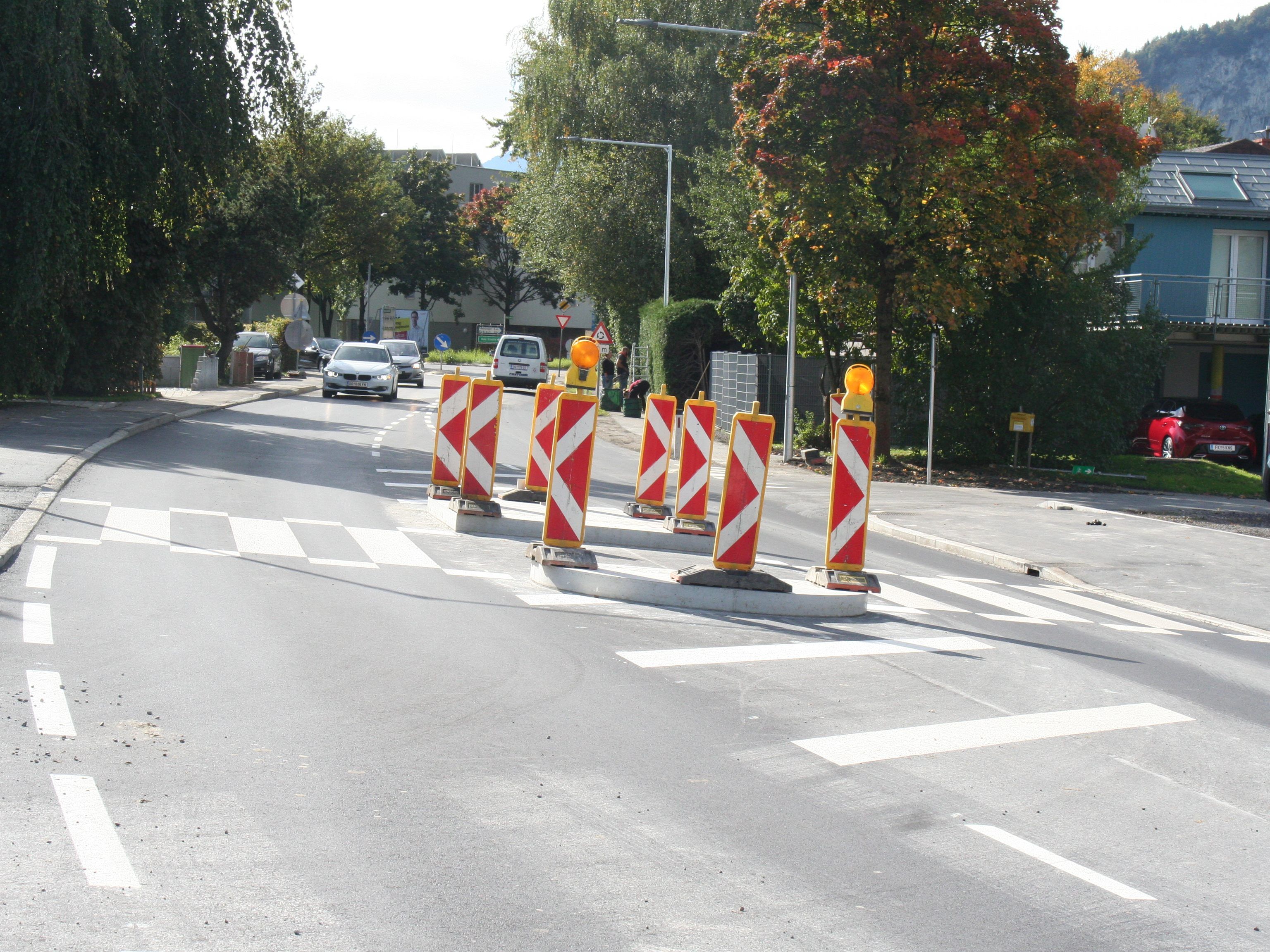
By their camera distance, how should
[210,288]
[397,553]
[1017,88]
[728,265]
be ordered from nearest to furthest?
[397,553], [1017,88], [728,265], [210,288]

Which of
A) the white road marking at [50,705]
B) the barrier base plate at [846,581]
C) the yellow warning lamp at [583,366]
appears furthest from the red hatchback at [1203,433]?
the white road marking at [50,705]

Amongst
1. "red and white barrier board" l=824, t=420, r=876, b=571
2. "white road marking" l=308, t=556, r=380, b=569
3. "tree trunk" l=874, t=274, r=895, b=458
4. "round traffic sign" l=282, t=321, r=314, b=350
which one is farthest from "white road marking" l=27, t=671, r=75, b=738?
"round traffic sign" l=282, t=321, r=314, b=350

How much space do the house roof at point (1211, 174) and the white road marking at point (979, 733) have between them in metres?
27.7

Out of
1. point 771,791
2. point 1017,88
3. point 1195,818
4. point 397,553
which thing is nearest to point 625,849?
point 771,791

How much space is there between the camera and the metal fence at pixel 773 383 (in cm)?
2830

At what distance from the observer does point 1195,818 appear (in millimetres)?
5250

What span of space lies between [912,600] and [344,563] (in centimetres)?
466

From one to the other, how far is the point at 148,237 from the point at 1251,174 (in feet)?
93.9

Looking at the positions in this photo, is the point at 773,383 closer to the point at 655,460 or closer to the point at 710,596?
the point at 655,460

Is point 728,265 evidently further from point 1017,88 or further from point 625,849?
point 625,849

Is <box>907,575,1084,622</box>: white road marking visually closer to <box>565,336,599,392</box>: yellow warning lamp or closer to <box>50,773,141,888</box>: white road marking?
<box>565,336,599,392</box>: yellow warning lamp

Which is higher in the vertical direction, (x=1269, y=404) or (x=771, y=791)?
(x=1269, y=404)

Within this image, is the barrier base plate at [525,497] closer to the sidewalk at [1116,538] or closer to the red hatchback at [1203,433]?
the sidewalk at [1116,538]

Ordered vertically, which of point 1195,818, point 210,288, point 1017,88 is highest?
point 1017,88
